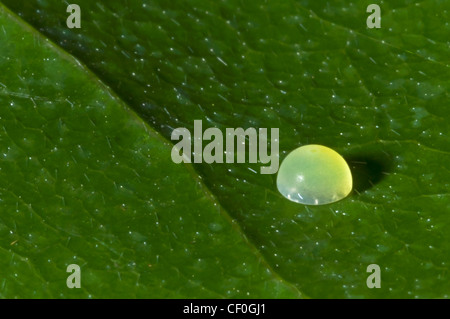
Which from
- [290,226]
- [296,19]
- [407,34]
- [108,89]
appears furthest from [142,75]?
[407,34]

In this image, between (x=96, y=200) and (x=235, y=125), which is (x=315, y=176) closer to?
(x=235, y=125)

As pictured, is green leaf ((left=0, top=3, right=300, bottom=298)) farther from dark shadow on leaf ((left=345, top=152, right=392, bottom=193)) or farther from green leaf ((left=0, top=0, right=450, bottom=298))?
dark shadow on leaf ((left=345, top=152, right=392, bottom=193))

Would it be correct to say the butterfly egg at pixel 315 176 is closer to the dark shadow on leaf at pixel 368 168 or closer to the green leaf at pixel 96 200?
the dark shadow on leaf at pixel 368 168

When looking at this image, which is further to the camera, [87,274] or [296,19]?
[87,274]

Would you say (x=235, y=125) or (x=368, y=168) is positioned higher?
(x=235, y=125)

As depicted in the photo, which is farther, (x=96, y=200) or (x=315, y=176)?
(x=96, y=200)

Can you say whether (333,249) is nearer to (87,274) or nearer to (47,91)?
(87,274)

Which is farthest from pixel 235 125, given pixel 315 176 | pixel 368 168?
pixel 368 168
